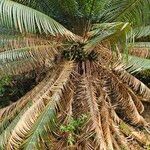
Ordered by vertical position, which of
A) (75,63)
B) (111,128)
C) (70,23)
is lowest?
(111,128)

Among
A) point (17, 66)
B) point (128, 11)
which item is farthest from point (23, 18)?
point (128, 11)

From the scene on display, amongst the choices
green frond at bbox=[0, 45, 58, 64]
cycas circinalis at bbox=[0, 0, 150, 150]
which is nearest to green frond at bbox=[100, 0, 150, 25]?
cycas circinalis at bbox=[0, 0, 150, 150]

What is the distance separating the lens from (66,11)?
6910mm

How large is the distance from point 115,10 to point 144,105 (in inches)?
52.9

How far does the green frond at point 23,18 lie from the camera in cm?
582

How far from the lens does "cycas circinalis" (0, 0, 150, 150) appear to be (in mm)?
5863

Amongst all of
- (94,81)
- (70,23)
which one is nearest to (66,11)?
(70,23)

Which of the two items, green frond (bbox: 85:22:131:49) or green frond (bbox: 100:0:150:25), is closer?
green frond (bbox: 85:22:131:49)

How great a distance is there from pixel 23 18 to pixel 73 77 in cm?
112

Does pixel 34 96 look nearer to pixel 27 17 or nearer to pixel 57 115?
pixel 57 115

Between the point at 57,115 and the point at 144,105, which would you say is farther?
the point at 144,105

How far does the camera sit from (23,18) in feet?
19.5

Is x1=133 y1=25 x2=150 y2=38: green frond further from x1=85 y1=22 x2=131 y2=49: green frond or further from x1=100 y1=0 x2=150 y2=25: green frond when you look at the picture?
x1=85 y1=22 x2=131 y2=49: green frond

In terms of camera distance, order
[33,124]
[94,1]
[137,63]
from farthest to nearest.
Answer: [94,1]
[137,63]
[33,124]
